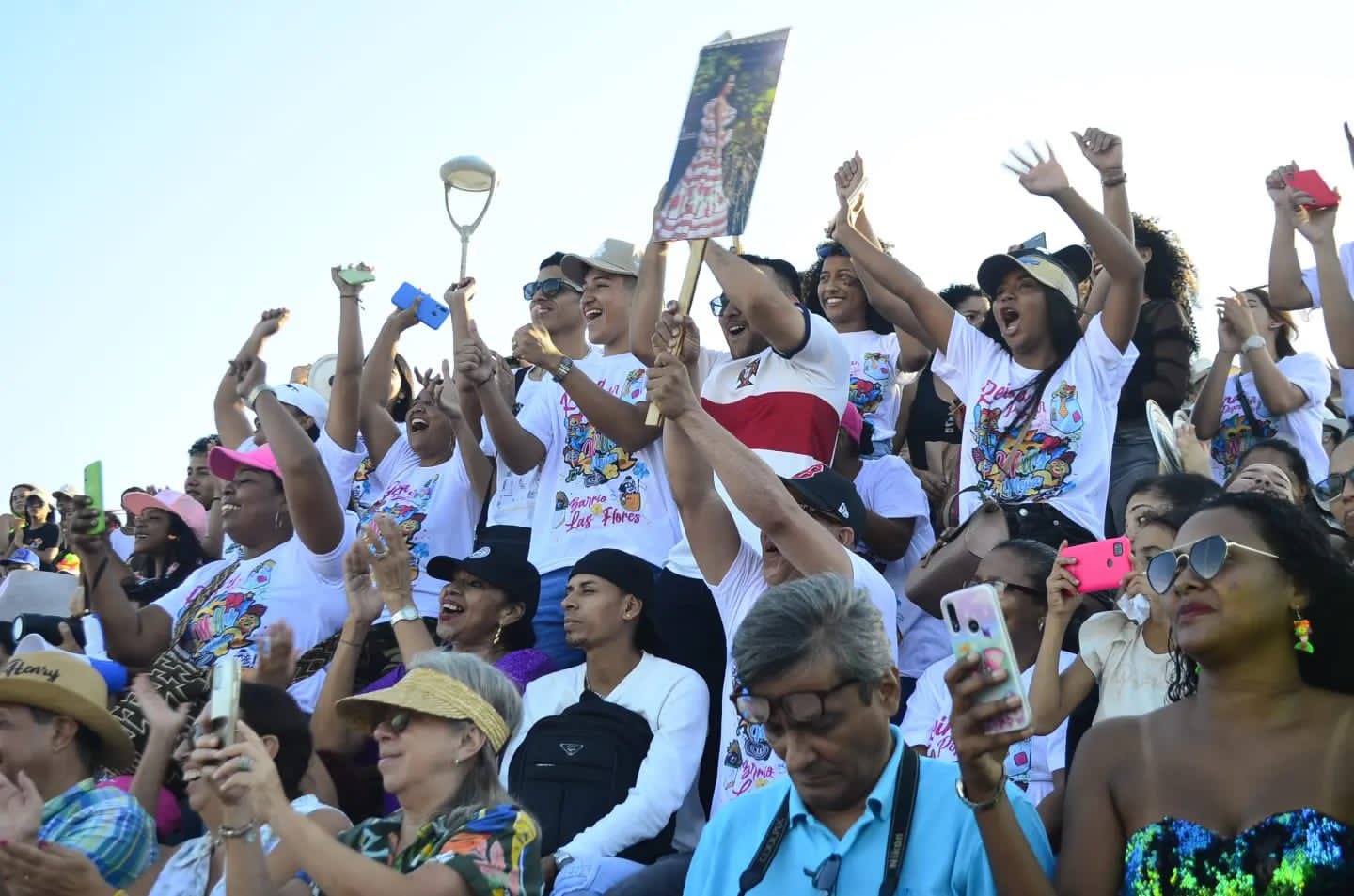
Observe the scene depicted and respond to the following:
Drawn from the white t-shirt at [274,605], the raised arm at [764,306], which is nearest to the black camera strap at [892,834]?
the raised arm at [764,306]

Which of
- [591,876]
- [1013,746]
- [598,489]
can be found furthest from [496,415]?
[1013,746]

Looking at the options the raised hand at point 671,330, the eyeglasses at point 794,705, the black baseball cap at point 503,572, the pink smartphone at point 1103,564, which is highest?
the raised hand at point 671,330

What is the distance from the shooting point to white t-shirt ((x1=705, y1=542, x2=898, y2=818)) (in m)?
4.61

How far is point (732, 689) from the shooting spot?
15.2 feet

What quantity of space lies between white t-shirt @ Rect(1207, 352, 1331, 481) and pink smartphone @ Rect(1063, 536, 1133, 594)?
9.96ft

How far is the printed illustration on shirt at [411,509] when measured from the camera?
284 inches

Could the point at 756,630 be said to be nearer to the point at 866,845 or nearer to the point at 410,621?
the point at 866,845

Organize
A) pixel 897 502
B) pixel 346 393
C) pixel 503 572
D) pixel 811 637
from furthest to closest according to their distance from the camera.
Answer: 1. pixel 346 393
2. pixel 897 502
3. pixel 503 572
4. pixel 811 637

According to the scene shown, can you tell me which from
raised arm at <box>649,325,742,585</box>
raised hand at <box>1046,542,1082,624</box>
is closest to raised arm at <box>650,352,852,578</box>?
raised arm at <box>649,325,742,585</box>

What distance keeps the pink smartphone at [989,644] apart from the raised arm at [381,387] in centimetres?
577

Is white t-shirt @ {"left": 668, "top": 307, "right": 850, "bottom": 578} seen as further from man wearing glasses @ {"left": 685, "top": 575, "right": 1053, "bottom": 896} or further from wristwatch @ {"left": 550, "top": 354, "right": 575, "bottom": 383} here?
man wearing glasses @ {"left": 685, "top": 575, "right": 1053, "bottom": 896}

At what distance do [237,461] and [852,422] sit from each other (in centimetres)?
300

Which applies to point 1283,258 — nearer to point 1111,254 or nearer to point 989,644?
point 1111,254

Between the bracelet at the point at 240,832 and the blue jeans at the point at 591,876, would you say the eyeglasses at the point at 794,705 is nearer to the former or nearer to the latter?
the bracelet at the point at 240,832
